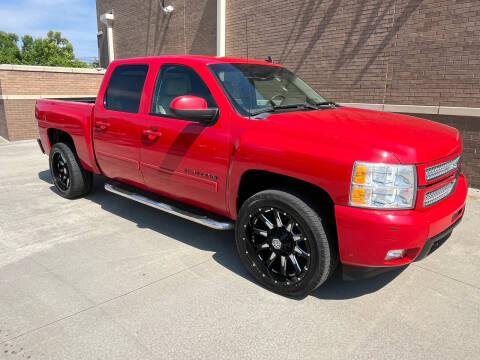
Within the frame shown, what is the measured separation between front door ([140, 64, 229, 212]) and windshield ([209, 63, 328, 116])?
0.20 metres

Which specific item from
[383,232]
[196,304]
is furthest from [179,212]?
[383,232]

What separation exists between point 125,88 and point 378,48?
5292 mm

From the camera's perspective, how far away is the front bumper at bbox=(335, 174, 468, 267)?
2545 millimetres

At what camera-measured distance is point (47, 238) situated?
4.25 m

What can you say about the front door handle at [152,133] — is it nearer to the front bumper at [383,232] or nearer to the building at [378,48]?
the front bumper at [383,232]

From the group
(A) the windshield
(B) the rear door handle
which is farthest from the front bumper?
(B) the rear door handle

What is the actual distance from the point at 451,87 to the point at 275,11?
4676mm

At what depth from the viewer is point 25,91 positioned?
11812 millimetres

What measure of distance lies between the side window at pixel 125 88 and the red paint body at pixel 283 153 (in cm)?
9

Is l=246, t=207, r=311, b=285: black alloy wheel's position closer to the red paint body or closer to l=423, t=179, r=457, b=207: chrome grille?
the red paint body

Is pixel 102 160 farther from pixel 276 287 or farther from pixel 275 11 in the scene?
pixel 275 11

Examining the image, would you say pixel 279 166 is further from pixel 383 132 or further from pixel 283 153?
pixel 383 132

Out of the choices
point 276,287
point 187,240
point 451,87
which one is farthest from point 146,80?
point 451,87

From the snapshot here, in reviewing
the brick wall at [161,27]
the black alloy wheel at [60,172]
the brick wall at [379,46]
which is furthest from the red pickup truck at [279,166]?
the brick wall at [161,27]
